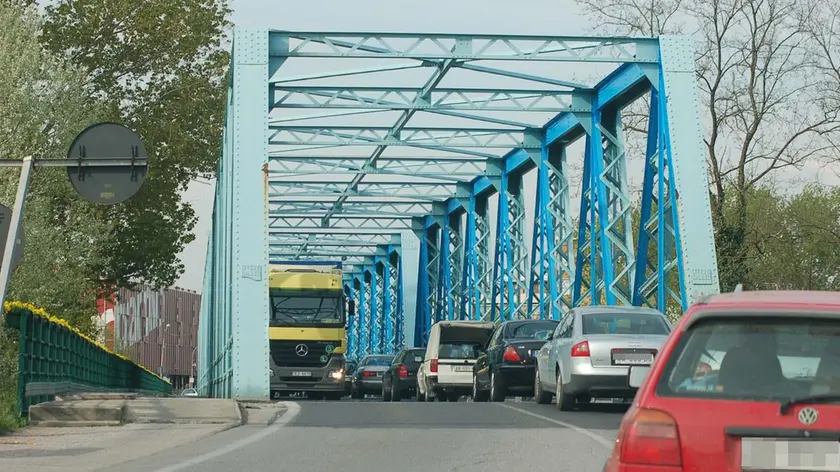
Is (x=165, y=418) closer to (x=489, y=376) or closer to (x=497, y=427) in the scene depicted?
(x=497, y=427)

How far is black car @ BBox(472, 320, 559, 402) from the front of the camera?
2445 cm

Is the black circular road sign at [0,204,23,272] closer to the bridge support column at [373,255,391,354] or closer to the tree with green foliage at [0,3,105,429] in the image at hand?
the tree with green foliage at [0,3,105,429]

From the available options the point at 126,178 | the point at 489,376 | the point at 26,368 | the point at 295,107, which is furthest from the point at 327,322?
the point at 126,178

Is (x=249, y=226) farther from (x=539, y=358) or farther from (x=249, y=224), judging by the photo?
(x=539, y=358)

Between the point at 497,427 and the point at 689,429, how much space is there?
10397mm

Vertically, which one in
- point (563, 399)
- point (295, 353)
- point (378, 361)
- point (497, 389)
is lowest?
point (563, 399)

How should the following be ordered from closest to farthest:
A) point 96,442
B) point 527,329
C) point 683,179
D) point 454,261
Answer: point 96,442, point 683,179, point 527,329, point 454,261

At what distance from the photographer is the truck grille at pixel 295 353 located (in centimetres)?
3719

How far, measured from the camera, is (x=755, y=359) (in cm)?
552

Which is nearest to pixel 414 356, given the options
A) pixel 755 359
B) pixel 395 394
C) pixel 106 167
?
pixel 395 394

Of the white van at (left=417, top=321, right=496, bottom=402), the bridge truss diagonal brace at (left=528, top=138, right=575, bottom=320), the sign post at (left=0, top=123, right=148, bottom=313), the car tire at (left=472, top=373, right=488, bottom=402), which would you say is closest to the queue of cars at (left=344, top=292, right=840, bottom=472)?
the sign post at (left=0, top=123, right=148, bottom=313)

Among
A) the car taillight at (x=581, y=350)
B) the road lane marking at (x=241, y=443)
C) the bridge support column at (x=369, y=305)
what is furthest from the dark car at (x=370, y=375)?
the bridge support column at (x=369, y=305)

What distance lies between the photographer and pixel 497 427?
51.5ft

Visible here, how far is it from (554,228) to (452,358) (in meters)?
6.04
